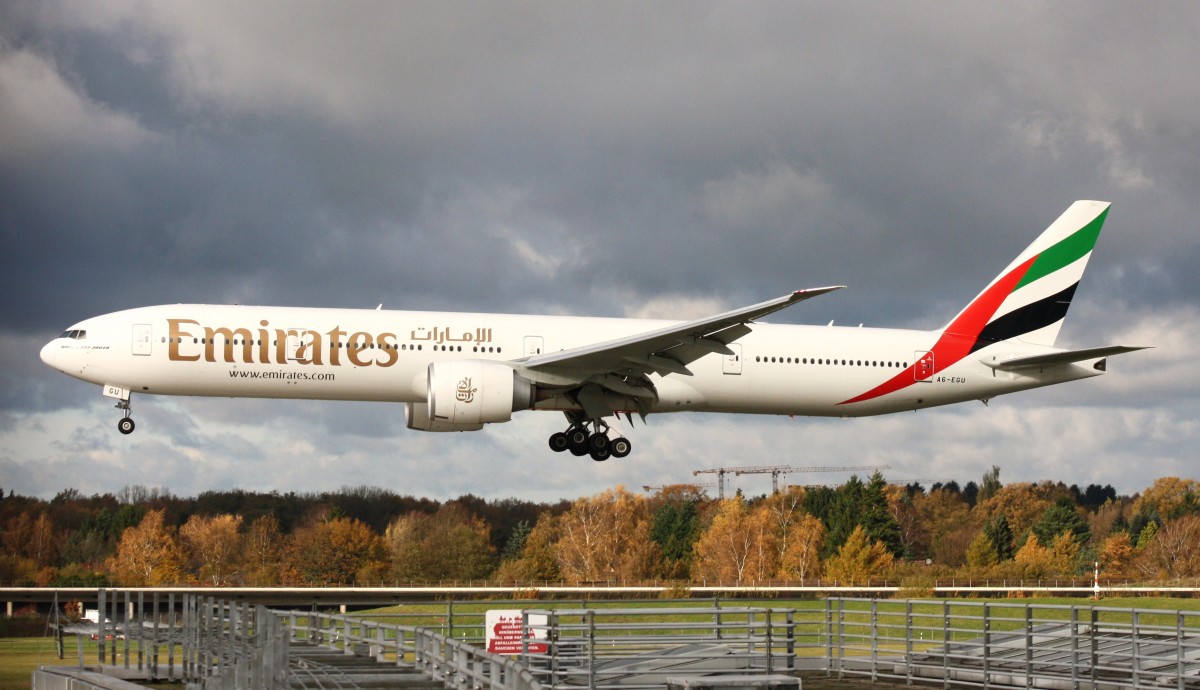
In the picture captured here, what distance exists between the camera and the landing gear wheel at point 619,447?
121 ft

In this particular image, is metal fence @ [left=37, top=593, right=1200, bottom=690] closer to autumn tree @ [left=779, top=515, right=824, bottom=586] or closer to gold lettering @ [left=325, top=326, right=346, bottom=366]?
gold lettering @ [left=325, top=326, right=346, bottom=366]

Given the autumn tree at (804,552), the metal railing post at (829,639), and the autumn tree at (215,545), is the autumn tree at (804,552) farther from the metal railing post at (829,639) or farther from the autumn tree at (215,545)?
the metal railing post at (829,639)

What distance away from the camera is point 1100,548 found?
289ft

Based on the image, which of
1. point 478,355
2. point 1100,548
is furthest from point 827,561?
point 478,355

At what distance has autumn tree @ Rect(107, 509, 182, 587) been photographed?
6988 cm

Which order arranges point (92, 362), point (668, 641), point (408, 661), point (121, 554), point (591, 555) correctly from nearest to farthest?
point (668, 641)
point (408, 661)
point (92, 362)
point (121, 554)
point (591, 555)

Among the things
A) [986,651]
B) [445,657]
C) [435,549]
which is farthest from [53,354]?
[435,549]

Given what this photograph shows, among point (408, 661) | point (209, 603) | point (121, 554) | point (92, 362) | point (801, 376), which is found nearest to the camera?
point (408, 661)

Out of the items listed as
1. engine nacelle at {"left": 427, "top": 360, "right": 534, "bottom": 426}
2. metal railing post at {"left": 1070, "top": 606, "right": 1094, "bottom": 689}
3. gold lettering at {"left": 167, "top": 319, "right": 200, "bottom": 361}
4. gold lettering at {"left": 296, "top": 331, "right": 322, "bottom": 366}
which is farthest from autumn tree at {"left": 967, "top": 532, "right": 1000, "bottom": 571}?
metal railing post at {"left": 1070, "top": 606, "right": 1094, "bottom": 689}

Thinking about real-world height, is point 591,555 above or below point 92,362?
below

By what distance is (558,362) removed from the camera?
33.6 m

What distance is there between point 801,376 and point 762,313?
604 cm

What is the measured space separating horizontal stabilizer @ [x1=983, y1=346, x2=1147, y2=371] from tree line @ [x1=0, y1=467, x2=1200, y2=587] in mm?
28450

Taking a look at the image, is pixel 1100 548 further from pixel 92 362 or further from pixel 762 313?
pixel 92 362
